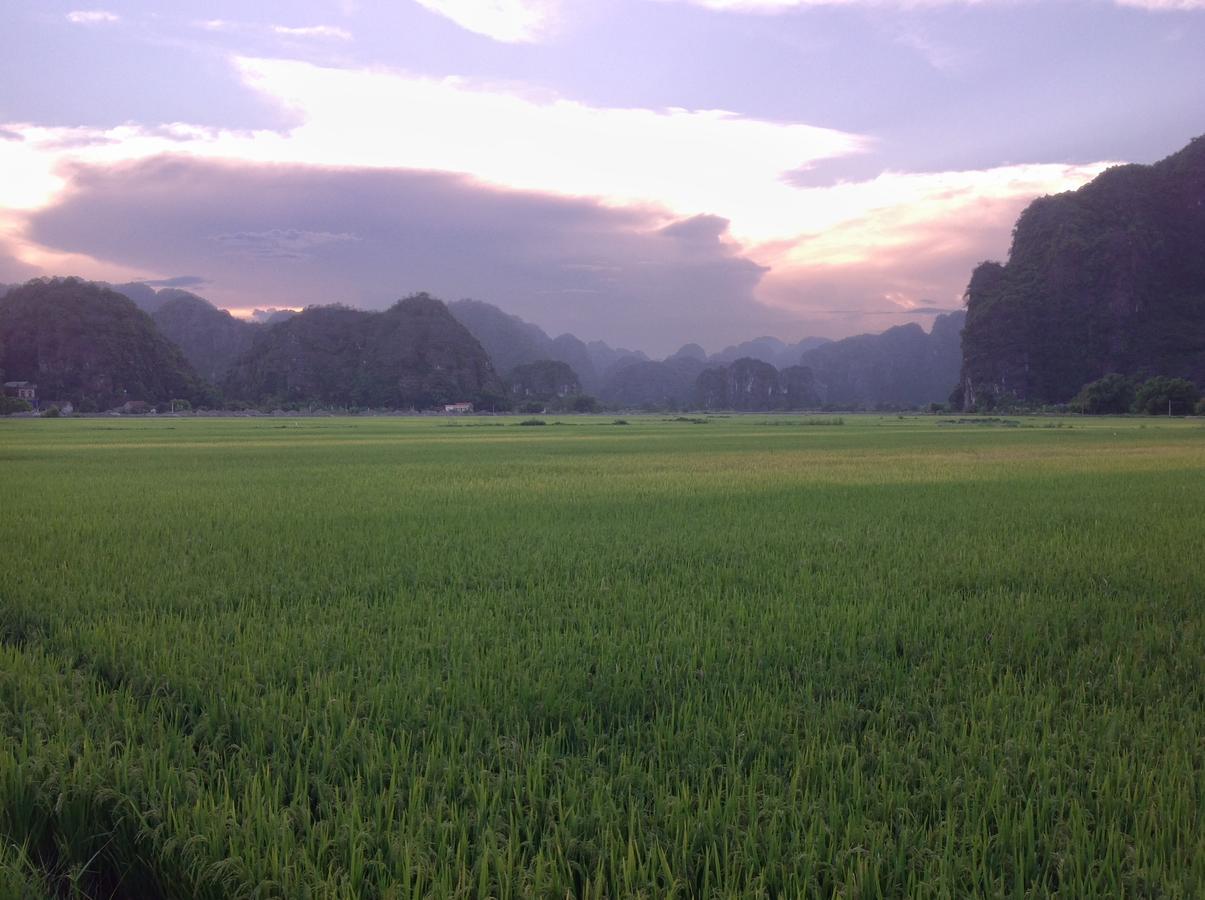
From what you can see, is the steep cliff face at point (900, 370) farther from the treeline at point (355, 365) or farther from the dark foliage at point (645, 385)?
the dark foliage at point (645, 385)

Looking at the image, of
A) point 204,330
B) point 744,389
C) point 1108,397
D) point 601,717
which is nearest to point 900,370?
point 744,389

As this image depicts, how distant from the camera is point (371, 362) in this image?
117250mm

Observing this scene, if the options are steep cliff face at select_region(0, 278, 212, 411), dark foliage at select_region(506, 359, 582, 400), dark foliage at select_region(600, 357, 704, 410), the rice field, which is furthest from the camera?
dark foliage at select_region(600, 357, 704, 410)

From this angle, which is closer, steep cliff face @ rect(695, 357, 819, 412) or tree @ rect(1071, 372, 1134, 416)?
tree @ rect(1071, 372, 1134, 416)

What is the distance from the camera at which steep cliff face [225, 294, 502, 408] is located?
112500 mm

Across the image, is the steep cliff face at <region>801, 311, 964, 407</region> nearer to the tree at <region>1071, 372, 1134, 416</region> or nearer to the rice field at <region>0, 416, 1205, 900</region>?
the tree at <region>1071, 372, 1134, 416</region>

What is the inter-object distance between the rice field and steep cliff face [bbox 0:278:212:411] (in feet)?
313

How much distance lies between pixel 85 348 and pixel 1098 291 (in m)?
119

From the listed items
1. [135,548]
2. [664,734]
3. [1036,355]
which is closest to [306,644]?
[664,734]

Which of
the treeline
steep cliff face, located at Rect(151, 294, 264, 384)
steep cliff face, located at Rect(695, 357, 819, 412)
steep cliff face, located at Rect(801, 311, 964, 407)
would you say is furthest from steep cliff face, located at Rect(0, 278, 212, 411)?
steep cliff face, located at Rect(801, 311, 964, 407)

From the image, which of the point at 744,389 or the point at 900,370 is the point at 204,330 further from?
the point at 900,370

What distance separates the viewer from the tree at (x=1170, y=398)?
5297cm

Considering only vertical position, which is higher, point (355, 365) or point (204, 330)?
point (204, 330)

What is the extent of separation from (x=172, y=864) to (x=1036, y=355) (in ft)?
337
